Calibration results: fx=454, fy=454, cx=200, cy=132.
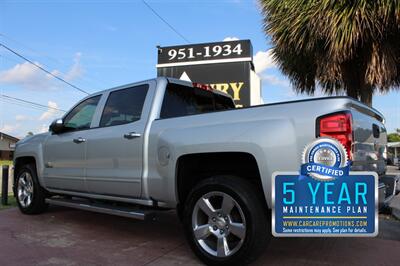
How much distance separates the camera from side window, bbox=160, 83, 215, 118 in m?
5.55

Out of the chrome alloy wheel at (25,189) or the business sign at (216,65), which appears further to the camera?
the business sign at (216,65)

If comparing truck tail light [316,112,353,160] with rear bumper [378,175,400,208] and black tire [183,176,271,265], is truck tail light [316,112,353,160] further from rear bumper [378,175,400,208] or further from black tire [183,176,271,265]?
black tire [183,176,271,265]

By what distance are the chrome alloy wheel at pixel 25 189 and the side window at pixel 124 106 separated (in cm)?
229

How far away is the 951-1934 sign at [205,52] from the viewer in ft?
42.3

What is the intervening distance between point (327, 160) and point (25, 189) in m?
5.67

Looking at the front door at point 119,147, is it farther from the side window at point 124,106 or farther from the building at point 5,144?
the building at point 5,144

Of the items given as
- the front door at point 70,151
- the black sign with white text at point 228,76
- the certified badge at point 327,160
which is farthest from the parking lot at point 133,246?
the black sign with white text at point 228,76

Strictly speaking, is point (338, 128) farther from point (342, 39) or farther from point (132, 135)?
point (342, 39)

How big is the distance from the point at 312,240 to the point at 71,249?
9.87 feet

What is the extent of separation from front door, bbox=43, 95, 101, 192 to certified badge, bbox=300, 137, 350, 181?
3449 millimetres

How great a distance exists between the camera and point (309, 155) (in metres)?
3.91

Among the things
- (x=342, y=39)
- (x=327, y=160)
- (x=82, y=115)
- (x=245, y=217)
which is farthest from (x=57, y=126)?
(x=342, y=39)

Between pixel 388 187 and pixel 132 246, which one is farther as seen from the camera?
pixel 132 246

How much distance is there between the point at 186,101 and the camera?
19.0 feet
